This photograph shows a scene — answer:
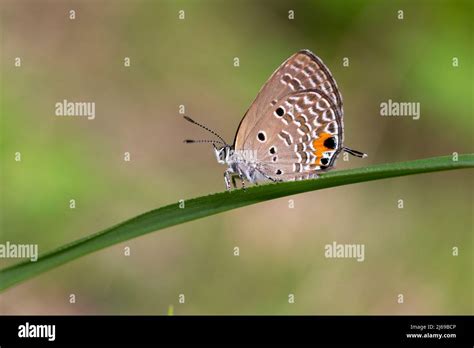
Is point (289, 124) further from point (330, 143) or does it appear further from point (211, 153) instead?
point (211, 153)

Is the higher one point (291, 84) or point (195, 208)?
point (291, 84)

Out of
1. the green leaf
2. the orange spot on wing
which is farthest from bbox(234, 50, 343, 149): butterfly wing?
the green leaf

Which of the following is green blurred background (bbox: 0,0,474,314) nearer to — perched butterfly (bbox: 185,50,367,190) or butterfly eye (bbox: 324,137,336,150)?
perched butterfly (bbox: 185,50,367,190)

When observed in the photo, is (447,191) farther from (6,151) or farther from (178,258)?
(6,151)

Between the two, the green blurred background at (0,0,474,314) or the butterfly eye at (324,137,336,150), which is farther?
the green blurred background at (0,0,474,314)

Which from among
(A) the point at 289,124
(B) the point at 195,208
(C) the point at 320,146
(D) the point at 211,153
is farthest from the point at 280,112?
(D) the point at 211,153

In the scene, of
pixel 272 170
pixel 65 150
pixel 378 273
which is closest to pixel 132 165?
pixel 65 150

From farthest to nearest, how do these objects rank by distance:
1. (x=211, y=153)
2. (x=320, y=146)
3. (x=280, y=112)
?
1. (x=211, y=153)
2. (x=280, y=112)
3. (x=320, y=146)

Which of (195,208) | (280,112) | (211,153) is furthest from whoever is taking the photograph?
(211,153)
